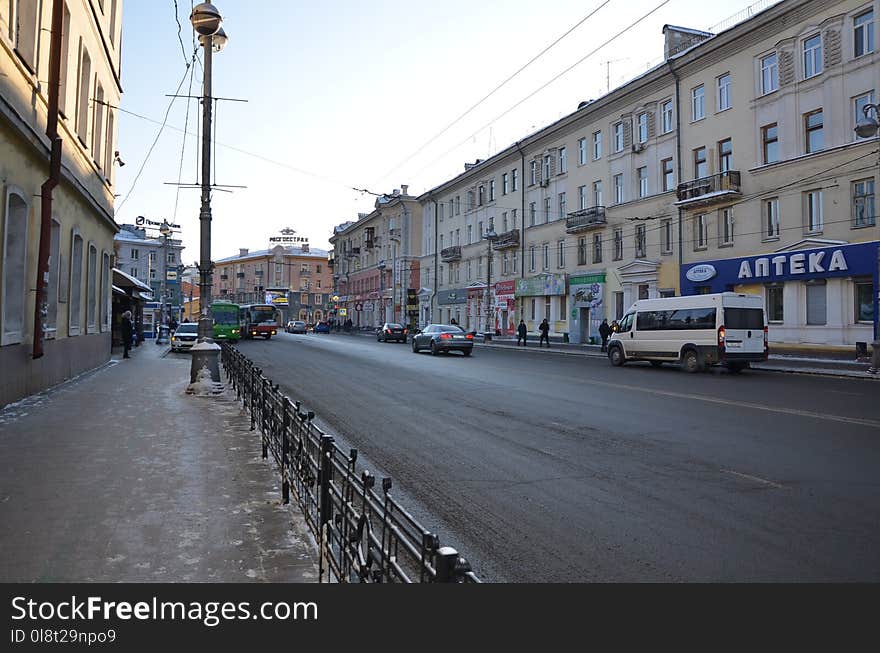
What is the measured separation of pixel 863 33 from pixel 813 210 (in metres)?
6.66

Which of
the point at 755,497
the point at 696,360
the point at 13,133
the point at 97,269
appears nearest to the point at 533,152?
the point at 696,360

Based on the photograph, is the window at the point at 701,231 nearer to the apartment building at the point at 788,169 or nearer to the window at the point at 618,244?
the apartment building at the point at 788,169

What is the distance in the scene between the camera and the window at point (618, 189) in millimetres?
37156

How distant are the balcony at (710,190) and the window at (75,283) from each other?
25.8 metres

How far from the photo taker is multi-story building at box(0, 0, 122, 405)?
10484 mm

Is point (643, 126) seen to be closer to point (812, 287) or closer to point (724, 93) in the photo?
point (724, 93)

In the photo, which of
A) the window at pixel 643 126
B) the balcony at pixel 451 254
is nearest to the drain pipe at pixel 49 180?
the window at pixel 643 126

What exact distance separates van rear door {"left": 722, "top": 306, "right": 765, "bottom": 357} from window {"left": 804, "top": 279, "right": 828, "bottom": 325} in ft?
22.0

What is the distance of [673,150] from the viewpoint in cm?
3306

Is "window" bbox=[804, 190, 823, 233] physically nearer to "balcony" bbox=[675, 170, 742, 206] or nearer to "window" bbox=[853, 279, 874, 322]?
"window" bbox=[853, 279, 874, 322]

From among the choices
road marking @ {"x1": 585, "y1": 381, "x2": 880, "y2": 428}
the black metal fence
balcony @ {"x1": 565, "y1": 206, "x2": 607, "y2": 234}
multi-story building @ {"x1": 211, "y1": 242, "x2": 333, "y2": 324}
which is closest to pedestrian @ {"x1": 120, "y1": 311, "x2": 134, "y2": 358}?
road marking @ {"x1": 585, "y1": 381, "x2": 880, "y2": 428}

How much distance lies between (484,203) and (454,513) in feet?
163

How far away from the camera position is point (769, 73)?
27.7m

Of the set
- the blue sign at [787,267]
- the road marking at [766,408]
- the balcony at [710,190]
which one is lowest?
the road marking at [766,408]
